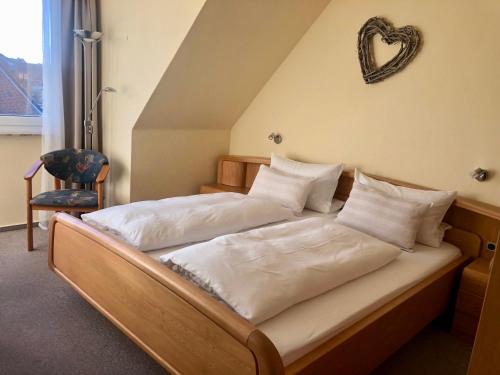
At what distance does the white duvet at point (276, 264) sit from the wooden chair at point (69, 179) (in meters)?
1.41

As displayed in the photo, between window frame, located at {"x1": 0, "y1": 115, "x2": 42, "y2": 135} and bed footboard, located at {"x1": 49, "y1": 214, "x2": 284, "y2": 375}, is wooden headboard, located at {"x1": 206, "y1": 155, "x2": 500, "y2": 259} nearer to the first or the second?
bed footboard, located at {"x1": 49, "y1": 214, "x2": 284, "y2": 375}

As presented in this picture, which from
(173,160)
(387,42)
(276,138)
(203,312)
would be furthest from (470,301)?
(173,160)

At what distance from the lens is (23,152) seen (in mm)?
3281

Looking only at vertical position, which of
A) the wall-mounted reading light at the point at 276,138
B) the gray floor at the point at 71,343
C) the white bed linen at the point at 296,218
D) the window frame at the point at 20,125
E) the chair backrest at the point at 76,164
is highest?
the wall-mounted reading light at the point at 276,138

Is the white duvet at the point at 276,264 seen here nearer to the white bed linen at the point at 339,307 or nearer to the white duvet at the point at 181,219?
the white bed linen at the point at 339,307

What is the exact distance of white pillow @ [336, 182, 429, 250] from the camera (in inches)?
89.6

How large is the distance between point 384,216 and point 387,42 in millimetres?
1205

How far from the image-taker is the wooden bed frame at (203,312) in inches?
50.6

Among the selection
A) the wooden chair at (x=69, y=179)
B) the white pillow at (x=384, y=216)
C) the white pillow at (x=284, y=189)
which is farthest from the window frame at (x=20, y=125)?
the white pillow at (x=384, y=216)

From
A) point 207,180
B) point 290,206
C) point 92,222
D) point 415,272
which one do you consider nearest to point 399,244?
point 415,272

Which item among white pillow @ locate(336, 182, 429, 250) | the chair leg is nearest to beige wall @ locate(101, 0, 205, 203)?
the chair leg

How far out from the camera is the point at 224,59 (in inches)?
118

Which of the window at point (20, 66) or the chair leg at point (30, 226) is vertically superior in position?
the window at point (20, 66)

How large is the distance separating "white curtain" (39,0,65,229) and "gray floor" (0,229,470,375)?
1.25 m
